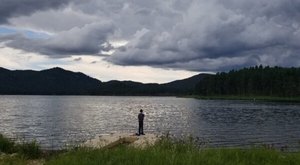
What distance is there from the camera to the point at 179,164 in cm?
1268

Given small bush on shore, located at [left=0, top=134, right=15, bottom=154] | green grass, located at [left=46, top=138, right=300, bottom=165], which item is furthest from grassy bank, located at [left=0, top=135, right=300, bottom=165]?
small bush on shore, located at [left=0, top=134, right=15, bottom=154]

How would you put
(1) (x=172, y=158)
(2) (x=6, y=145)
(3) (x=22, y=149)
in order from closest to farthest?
(1) (x=172, y=158) < (3) (x=22, y=149) < (2) (x=6, y=145)

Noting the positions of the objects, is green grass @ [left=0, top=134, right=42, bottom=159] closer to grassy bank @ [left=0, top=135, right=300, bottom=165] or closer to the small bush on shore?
the small bush on shore

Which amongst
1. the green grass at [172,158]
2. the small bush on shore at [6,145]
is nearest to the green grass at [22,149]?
the small bush on shore at [6,145]

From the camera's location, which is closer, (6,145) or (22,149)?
(22,149)

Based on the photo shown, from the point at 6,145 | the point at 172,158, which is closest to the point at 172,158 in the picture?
the point at 172,158

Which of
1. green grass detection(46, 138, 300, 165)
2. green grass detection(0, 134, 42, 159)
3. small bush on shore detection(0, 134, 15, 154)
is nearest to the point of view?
green grass detection(46, 138, 300, 165)

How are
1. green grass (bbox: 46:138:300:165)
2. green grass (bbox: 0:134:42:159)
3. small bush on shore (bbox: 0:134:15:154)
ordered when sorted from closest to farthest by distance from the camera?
green grass (bbox: 46:138:300:165) → green grass (bbox: 0:134:42:159) → small bush on shore (bbox: 0:134:15:154)

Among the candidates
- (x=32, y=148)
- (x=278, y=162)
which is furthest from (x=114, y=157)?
(x=32, y=148)

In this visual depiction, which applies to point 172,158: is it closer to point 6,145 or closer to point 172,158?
point 172,158

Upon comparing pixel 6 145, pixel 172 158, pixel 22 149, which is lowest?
pixel 22 149

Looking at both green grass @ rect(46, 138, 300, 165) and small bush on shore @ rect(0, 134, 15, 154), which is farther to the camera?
small bush on shore @ rect(0, 134, 15, 154)

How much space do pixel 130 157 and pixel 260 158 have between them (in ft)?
15.6

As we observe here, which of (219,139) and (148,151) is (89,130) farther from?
(148,151)
